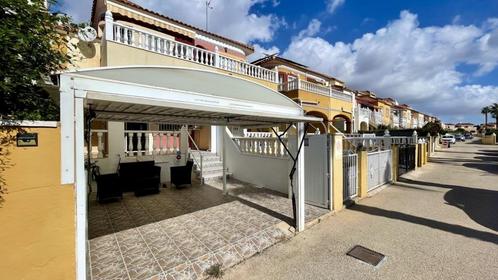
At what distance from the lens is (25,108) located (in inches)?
91.3

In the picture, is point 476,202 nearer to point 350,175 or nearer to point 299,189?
point 350,175

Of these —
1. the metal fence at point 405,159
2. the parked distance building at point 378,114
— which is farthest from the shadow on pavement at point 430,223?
the parked distance building at point 378,114

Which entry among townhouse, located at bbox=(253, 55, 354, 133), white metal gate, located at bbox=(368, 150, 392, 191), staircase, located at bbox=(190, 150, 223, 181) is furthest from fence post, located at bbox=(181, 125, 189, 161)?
townhouse, located at bbox=(253, 55, 354, 133)

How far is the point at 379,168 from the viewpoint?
30.9 feet

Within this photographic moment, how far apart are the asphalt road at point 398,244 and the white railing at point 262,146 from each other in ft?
9.17

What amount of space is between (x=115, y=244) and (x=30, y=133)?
293cm

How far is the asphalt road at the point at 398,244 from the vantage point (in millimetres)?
3646

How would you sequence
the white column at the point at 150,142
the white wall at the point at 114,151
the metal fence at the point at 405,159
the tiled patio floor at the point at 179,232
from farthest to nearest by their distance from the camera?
the metal fence at the point at 405,159
the white column at the point at 150,142
the white wall at the point at 114,151
the tiled patio floor at the point at 179,232

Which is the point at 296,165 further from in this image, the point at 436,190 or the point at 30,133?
the point at 436,190

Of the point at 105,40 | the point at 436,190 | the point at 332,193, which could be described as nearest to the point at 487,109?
the point at 436,190

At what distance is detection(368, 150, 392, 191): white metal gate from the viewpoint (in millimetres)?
8703

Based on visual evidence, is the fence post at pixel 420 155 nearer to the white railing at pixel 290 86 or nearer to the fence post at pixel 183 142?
the white railing at pixel 290 86

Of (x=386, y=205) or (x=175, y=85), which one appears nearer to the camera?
(x=175, y=85)

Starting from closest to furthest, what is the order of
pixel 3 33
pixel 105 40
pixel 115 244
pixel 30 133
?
pixel 3 33 < pixel 30 133 < pixel 115 244 < pixel 105 40
